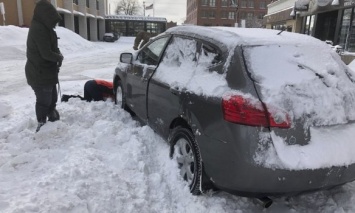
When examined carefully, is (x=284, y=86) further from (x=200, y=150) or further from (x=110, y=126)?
(x=110, y=126)

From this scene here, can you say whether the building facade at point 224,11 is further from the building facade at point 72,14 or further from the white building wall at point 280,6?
the white building wall at point 280,6

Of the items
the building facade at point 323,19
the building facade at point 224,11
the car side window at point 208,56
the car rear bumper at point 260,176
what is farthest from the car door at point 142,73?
the building facade at point 224,11

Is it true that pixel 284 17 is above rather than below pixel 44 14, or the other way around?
above

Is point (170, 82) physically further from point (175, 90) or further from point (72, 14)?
point (72, 14)

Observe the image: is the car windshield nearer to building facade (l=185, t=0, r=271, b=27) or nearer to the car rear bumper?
the car rear bumper

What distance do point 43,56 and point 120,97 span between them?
174 centimetres

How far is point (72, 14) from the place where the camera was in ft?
123

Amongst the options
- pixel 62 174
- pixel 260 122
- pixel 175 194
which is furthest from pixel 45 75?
pixel 260 122

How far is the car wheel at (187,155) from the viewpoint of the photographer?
3279 millimetres

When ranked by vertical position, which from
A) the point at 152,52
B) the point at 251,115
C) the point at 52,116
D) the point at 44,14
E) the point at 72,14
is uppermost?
the point at 72,14

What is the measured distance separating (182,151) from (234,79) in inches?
41.6

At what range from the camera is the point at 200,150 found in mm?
3182

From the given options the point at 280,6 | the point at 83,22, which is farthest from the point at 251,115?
the point at 83,22

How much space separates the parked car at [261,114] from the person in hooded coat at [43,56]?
2039 mm
